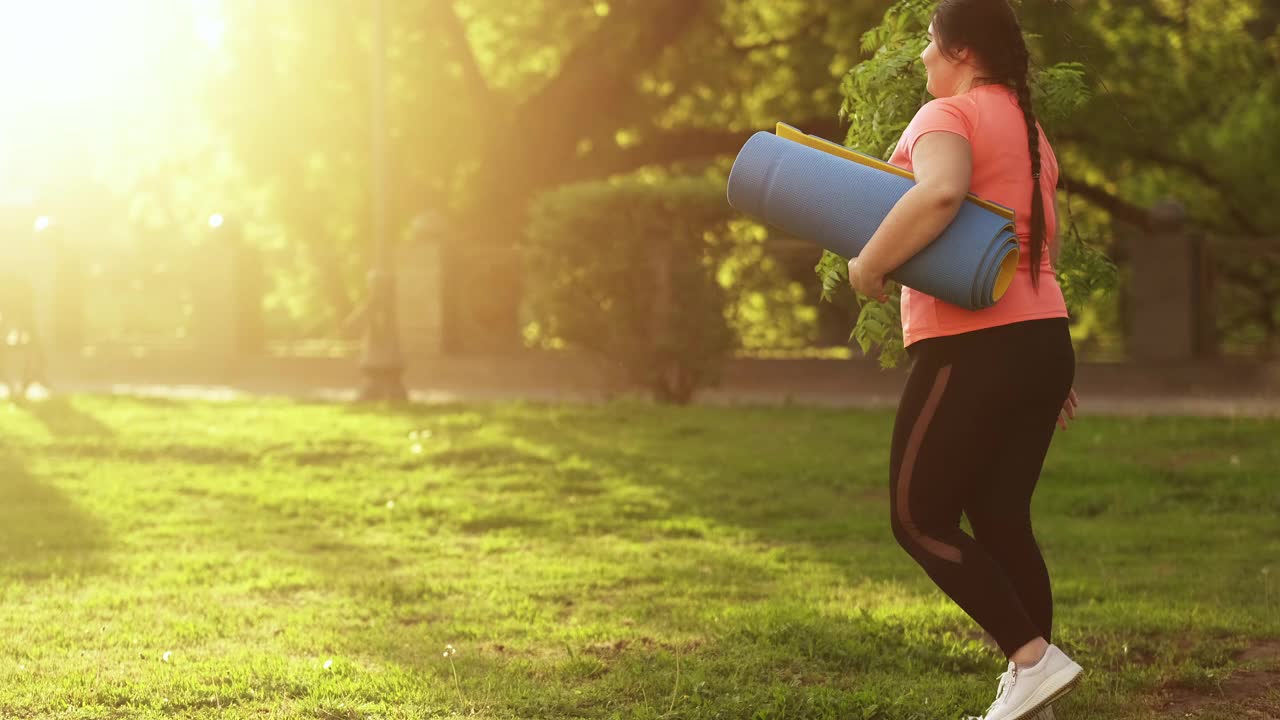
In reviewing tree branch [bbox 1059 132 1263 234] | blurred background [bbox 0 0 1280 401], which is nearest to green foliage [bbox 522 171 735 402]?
blurred background [bbox 0 0 1280 401]

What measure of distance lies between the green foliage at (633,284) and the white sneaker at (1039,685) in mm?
10361

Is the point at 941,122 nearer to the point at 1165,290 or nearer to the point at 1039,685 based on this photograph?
the point at 1039,685

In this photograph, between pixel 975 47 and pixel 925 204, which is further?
pixel 975 47

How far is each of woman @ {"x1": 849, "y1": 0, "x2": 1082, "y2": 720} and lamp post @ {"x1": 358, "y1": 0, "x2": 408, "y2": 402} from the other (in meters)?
11.9

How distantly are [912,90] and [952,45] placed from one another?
3.14 ft

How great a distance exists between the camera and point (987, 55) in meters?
3.72

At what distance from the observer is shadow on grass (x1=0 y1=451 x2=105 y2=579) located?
22.6ft

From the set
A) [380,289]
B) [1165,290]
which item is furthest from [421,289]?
[1165,290]

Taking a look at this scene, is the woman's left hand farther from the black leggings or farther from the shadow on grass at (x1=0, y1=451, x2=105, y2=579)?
the shadow on grass at (x1=0, y1=451, x2=105, y2=579)

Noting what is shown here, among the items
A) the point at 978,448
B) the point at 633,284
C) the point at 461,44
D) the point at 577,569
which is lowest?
the point at 577,569

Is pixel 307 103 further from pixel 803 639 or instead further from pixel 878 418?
pixel 803 639

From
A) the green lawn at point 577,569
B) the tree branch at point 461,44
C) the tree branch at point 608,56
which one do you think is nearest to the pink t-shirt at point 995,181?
the green lawn at point 577,569

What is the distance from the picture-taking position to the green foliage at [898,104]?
180 inches

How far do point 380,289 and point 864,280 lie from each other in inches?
499
